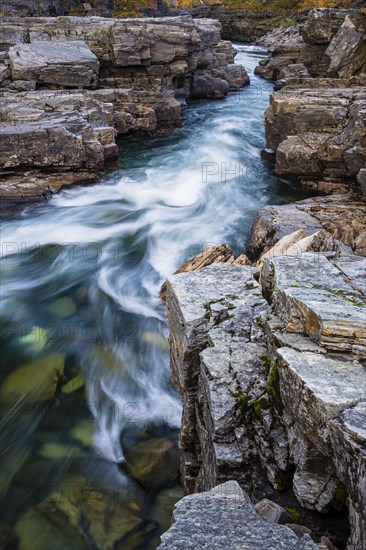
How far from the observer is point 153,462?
20.7 ft

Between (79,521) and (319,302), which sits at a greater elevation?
(319,302)

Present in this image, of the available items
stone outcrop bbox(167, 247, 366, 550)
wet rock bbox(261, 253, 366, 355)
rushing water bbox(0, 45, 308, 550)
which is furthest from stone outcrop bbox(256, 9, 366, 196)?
stone outcrop bbox(167, 247, 366, 550)

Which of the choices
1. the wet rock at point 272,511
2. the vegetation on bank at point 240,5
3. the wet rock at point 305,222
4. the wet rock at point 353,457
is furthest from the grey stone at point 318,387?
the vegetation on bank at point 240,5

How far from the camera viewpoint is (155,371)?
25.8 ft

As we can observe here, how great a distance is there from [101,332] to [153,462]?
9.93 ft

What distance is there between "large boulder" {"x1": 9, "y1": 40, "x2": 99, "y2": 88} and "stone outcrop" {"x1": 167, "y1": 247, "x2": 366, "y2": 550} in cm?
1477

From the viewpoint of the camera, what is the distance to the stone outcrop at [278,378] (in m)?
3.37

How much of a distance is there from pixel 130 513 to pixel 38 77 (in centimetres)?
1644

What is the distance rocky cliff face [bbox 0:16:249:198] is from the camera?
13641 millimetres

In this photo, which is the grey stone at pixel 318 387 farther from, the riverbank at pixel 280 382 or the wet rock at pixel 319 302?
the wet rock at pixel 319 302

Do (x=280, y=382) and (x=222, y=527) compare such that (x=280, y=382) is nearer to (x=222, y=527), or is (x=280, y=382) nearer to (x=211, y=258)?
(x=222, y=527)

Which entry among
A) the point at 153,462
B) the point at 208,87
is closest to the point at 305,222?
the point at 153,462

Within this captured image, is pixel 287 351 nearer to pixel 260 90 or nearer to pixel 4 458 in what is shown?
pixel 4 458

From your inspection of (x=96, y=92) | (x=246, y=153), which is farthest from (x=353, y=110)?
(x=96, y=92)
